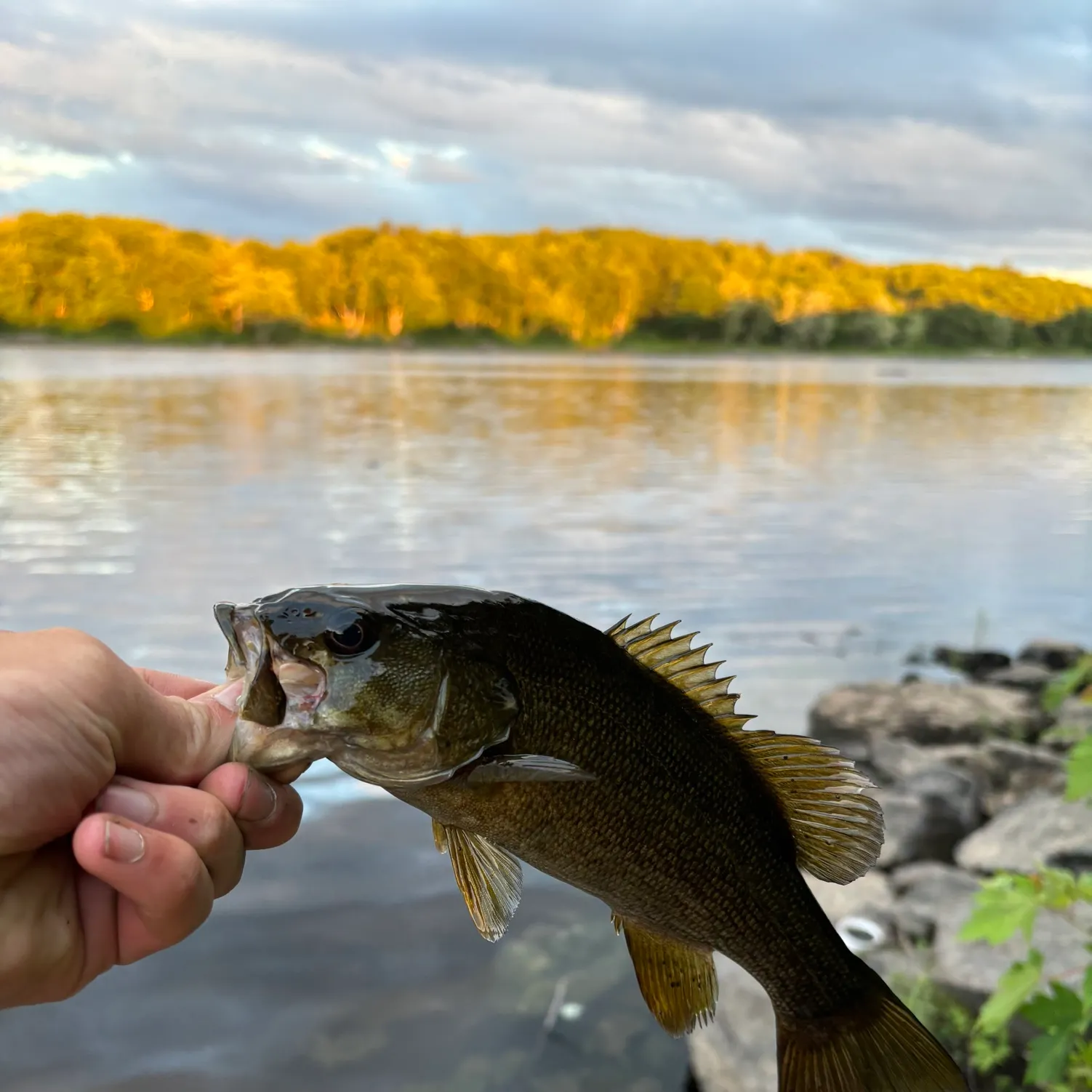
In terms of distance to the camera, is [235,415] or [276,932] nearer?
[276,932]

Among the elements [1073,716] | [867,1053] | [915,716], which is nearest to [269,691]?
[867,1053]

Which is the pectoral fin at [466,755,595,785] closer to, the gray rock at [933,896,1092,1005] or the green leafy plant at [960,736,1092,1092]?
the green leafy plant at [960,736,1092,1092]

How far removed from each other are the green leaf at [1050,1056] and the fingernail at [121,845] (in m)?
2.35

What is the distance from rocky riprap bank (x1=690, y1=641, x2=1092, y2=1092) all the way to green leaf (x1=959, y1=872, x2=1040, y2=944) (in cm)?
17

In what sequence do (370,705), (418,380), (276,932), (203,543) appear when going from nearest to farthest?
(370,705)
(276,932)
(203,543)
(418,380)

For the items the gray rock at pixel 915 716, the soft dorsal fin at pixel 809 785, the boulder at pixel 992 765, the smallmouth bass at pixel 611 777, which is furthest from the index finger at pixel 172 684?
the gray rock at pixel 915 716

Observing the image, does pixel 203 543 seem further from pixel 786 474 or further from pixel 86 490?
pixel 786 474

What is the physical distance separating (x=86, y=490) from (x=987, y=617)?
16.1 metres

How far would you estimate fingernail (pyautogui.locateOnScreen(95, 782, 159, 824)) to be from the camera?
173 cm

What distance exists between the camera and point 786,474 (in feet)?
74.9

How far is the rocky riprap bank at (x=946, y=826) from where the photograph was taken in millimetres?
4832

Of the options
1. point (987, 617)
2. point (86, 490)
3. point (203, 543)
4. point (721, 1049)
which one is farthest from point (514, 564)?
point (86, 490)

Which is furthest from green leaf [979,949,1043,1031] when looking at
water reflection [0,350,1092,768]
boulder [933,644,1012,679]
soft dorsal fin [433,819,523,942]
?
boulder [933,644,1012,679]

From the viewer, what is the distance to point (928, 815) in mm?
7055
